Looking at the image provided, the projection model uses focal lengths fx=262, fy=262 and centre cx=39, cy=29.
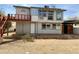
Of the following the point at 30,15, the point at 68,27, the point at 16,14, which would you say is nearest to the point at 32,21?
the point at 30,15

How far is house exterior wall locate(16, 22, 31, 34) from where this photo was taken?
4.66m

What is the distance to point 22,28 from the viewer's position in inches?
186

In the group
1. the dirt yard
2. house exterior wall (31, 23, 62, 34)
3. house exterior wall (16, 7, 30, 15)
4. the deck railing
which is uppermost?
house exterior wall (16, 7, 30, 15)

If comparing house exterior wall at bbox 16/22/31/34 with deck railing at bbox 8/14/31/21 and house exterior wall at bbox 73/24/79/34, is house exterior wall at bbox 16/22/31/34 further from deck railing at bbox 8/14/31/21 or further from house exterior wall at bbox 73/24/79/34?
house exterior wall at bbox 73/24/79/34

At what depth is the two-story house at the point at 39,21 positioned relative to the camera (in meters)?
4.72

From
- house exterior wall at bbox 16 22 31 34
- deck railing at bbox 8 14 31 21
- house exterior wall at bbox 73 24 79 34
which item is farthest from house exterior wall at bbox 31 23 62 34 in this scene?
house exterior wall at bbox 73 24 79 34

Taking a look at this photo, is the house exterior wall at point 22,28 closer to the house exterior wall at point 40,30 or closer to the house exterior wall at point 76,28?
the house exterior wall at point 40,30

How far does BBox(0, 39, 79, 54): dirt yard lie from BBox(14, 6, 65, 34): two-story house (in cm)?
20
